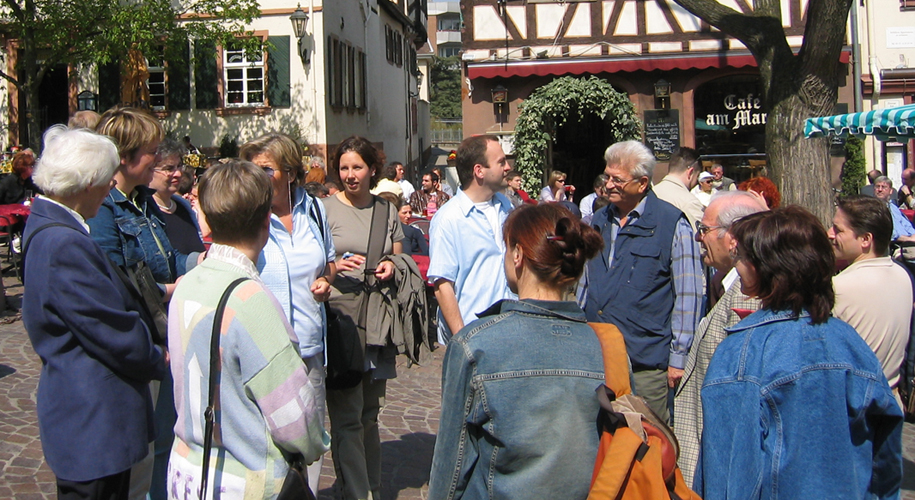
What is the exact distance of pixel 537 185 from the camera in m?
14.7

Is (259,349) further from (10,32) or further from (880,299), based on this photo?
(10,32)

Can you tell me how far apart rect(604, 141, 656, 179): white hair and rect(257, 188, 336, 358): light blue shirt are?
1525 mm

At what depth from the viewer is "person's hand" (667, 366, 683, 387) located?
4.08 metres

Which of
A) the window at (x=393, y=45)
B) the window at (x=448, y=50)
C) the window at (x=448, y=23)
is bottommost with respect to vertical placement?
the window at (x=393, y=45)

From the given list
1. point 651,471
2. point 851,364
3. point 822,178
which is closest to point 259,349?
point 651,471

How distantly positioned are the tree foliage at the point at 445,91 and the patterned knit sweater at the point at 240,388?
267 ft

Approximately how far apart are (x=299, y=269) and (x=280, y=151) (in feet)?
1.80

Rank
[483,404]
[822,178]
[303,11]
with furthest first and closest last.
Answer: [303,11] < [822,178] < [483,404]

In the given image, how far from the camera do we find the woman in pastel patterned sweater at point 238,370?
2383 mm

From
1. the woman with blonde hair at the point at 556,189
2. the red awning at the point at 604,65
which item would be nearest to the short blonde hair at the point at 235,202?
the woman with blonde hair at the point at 556,189

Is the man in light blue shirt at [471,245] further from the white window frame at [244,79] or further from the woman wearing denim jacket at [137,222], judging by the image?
the white window frame at [244,79]

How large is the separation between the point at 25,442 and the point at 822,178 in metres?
8.30

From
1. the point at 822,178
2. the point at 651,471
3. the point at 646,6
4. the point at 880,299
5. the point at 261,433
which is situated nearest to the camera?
the point at 651,471

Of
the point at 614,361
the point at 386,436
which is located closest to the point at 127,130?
the point at 614,361
